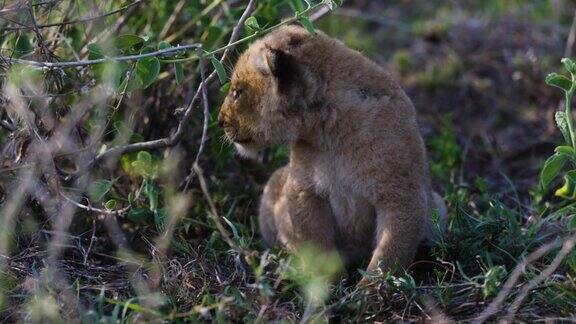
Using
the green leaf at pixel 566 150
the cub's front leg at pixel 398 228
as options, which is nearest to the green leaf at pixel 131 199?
the cub's front leg at pixel 398 228

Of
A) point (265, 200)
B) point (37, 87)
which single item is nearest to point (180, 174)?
point (265, 200)

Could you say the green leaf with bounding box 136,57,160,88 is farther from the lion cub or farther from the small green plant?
the small green plant

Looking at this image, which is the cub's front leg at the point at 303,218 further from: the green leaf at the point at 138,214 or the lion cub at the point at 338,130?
the green leaf at the point at 138,214

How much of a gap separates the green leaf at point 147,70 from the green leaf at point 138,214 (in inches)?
33.1

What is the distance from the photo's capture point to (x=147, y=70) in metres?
→ 4.56

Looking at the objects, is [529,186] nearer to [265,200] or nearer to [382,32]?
[265,200]

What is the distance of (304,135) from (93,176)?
4.39 ft

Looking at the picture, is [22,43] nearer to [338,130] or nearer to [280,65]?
[280,65]

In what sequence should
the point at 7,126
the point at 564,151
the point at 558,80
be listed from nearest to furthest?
the point at 564,151 → the point at 558,80 → the point at 7,126

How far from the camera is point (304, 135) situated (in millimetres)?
4789

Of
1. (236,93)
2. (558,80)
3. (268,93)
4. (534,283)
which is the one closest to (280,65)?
(268,93)

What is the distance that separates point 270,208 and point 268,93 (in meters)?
1.01

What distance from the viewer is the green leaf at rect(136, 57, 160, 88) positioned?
4547 millimetres

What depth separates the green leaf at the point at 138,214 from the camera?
198 inches
